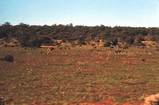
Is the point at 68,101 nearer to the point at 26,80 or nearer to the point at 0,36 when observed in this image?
the point at 26,80

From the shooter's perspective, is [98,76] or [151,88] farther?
[98,76]

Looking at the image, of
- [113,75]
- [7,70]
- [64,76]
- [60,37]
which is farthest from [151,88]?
[60,37]

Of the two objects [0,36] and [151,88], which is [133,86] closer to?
[151,88]

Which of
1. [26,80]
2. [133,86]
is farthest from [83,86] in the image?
[26,80]

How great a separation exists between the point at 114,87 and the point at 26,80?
4.58 m

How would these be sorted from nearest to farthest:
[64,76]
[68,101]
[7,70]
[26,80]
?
[68,101], [26,80], [64,76], [7,70]

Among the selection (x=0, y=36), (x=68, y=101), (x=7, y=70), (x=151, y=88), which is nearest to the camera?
(x=68, y=101)

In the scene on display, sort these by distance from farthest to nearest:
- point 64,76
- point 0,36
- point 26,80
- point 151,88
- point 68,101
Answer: point 0,36, point 64,76, point 26,80, point 151,88, point 68,101

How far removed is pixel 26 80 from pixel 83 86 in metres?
3.29

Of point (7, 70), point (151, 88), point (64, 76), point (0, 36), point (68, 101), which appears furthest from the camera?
point (0, 36)

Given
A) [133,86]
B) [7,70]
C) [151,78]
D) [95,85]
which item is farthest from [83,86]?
[7,70]

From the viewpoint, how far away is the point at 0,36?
59812mm

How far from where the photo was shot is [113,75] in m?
16.4

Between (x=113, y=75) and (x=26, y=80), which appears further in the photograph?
(x=113, y=75)
